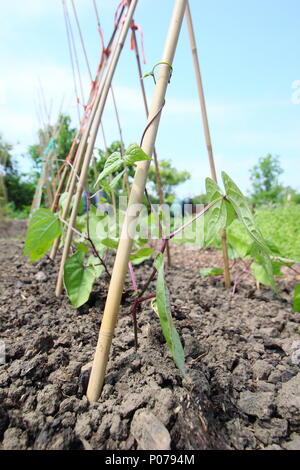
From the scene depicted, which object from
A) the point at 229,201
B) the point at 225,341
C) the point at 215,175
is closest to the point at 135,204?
the point at 229,201

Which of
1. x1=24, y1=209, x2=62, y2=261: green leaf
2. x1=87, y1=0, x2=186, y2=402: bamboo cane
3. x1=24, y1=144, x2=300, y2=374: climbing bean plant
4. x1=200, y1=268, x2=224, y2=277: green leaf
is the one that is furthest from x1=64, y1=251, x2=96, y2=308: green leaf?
x1=200, y1=268, x2=224, y2=277: green leaf

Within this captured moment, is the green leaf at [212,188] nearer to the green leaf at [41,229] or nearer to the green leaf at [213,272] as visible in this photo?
the green leaf at [41,229]

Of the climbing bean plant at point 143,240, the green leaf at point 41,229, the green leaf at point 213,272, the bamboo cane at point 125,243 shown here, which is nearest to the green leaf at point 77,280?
the climbing bean plant at point 143,240

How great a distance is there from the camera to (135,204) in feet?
2.28

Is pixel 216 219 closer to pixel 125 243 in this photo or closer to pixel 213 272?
pixel 125 243

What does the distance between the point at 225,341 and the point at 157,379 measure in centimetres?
32

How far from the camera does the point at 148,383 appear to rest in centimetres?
72

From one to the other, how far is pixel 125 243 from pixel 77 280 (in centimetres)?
47

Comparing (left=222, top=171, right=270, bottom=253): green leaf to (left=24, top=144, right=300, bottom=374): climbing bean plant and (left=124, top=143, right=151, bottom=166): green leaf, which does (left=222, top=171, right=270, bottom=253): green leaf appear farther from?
(left=124, top=143, right=151, bottom=166): green leaf

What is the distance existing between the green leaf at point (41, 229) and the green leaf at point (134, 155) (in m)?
0.55

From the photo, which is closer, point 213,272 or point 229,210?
point 229,210

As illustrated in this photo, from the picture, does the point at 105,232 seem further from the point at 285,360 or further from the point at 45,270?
the point at 285,360

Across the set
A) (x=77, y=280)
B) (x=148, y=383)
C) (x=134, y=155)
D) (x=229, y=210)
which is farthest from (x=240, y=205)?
(x=77, y=280)

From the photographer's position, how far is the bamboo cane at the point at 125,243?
0.68 m
